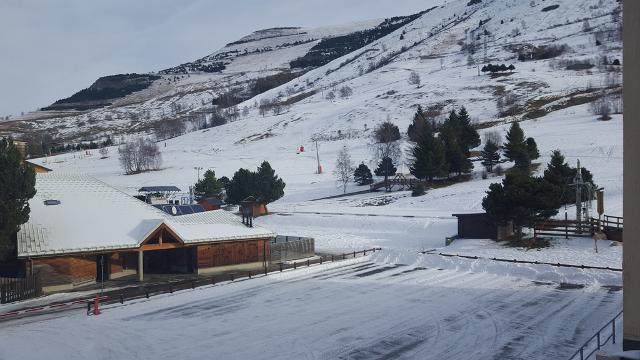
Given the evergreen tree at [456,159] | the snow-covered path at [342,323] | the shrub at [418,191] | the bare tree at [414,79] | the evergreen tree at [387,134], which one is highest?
the bare tree at [414,79]

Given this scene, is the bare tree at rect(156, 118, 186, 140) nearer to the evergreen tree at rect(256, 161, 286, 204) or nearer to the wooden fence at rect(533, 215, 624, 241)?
the evergreen tree at rect(256, 161, 286, 204)

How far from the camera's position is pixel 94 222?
3256 centimetres

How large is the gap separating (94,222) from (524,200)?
2595 cm

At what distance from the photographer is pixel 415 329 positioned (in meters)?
20.7

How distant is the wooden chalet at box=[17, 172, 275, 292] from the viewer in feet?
96.2

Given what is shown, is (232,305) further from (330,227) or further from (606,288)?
(330,227)

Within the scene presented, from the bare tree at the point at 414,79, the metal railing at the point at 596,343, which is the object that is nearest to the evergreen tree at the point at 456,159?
the metal railing at the point at 596,343

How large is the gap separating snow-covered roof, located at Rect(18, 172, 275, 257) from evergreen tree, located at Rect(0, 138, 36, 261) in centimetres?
144

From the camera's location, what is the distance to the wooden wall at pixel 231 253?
3356 centimetres

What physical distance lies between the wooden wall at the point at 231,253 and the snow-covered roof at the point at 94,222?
68 centimetres

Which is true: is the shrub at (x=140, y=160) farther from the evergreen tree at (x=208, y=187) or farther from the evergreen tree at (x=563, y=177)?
the evergreen tree at (x=563, y=177)

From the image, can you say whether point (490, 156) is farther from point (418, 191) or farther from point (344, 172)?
point (344, 172)

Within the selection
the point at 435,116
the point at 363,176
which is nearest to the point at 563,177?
the point at 363,176

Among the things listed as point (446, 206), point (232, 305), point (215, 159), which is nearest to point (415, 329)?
point (232, 305)
